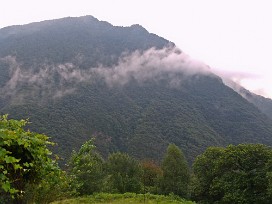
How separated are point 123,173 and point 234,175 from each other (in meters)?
14.4

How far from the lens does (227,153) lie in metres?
29.3

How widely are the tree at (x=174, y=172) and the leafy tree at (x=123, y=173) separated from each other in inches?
122

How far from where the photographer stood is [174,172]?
3794cm

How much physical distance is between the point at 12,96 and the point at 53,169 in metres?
146

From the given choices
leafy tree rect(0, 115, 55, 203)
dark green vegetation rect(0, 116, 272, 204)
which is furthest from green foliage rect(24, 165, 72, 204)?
leafy tree rect(0, 115, 55, 203)

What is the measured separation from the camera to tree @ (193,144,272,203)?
25.8 m

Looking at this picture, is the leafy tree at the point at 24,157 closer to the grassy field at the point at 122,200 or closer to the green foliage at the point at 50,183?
the green foliage at the point at 50,183

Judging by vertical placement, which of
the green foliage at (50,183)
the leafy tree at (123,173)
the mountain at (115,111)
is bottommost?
the mountain at (115,111)

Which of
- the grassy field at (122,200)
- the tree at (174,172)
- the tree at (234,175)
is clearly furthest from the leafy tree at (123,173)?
the grassy field at (122,200)

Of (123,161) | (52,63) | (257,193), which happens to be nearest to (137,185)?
(123,161)

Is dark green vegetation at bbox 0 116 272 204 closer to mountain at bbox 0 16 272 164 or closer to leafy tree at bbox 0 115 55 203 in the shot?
leafy tree at bbox 0 115 55 203

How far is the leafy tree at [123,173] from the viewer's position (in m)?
33.8

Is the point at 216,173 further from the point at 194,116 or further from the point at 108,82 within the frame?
the point at 108,82

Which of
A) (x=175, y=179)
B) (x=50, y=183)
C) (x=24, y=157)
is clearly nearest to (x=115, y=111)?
(x=175, y=179)
